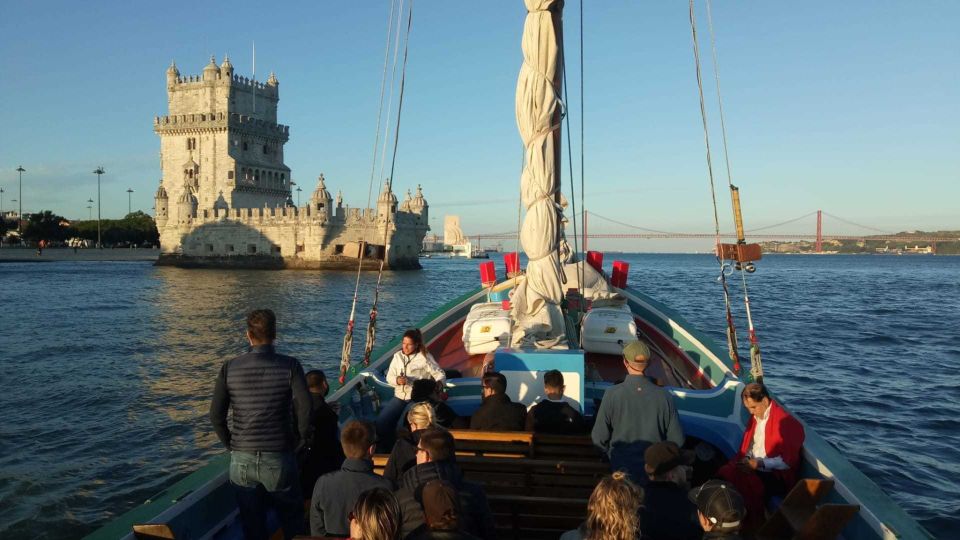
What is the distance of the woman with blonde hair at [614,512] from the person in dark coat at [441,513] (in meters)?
0.57

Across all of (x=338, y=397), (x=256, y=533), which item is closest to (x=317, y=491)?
(x=256, y=533)

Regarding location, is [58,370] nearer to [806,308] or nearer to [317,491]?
[317,491]

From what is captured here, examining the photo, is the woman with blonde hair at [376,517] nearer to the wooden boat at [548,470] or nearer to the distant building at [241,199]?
the wooden boat at [548,470]

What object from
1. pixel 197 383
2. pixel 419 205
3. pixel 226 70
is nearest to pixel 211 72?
pixel 226 70

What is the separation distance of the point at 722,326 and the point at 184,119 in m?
67.1

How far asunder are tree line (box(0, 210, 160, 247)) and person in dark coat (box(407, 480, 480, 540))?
4204 inches

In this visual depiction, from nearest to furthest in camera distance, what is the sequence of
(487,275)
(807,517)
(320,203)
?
(807,517) → (487,275) → (320,203)

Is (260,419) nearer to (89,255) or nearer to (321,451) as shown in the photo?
(321,451)

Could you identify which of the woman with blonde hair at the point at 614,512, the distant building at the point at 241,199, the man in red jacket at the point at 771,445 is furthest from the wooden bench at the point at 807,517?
the distant building at the point at 241,199

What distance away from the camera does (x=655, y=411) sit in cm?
441

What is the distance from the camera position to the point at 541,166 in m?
7.01

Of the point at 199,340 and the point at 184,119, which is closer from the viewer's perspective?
the point at 199,340

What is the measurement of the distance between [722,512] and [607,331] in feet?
19.3

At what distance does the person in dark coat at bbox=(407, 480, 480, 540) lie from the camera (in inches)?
117
